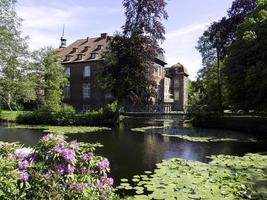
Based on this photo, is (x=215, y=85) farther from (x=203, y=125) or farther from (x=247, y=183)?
(x=247, y=183)

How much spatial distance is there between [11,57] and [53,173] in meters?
29.9

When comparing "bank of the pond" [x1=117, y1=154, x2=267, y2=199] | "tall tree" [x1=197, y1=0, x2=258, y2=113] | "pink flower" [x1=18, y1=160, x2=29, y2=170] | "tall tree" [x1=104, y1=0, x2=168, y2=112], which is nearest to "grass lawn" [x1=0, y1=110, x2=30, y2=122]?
"tall tree" [x1=104, y1=0, x2=168, y2=112]

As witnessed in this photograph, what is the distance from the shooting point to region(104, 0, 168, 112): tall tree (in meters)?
40.1

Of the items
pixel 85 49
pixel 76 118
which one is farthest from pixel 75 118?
pixel 85 49

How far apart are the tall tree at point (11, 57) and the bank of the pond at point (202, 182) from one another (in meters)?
22.5

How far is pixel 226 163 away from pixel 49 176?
1125 cm

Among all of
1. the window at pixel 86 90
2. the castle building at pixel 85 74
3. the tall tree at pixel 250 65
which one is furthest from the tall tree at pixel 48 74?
the tall tree at pixel 250 65

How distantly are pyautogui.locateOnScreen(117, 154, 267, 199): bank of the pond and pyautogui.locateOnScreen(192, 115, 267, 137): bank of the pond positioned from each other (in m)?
20.2

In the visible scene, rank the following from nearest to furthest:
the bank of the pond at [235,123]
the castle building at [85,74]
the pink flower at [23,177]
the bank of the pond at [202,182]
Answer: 1. the pink flower at [23,177]
2. the bank of the pond at [202,182]
3. the bank of the pond at [235,123]
4. the castle building at [85,74]

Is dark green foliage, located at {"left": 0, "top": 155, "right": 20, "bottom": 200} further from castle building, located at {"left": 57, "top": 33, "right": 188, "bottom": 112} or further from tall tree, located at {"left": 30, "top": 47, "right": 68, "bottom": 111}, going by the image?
castle building, located at {"left": 57, "top": 33, "right": 188, "bottom": 112}

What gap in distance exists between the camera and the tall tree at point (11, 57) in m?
32.9

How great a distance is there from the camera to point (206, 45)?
5716cm

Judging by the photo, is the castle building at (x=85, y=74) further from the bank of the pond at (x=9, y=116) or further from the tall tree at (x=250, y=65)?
the tall tree at (x=250, y=65)

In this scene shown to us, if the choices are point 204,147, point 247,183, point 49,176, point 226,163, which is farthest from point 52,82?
point 49,176
